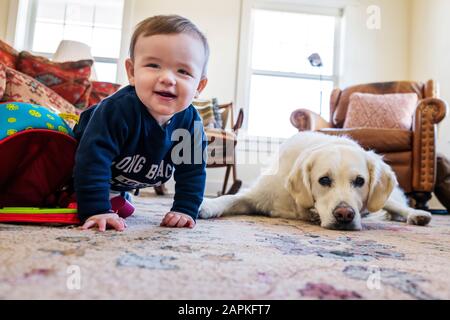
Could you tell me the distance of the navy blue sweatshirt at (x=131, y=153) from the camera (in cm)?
86

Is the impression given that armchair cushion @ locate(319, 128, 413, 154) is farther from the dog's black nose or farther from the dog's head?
the dog's black nose

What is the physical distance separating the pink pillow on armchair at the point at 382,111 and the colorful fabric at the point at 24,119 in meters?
2.91

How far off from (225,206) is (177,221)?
0.46m

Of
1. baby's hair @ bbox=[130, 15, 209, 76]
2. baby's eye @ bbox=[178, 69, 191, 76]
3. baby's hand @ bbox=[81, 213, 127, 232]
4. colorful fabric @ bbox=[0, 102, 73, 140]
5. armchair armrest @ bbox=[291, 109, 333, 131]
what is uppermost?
armchair armrest @ bbox=[291, 109, 333, 131]

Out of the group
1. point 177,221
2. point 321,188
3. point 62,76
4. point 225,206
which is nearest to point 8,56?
point 62,76

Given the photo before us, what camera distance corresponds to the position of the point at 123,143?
957 millimetres

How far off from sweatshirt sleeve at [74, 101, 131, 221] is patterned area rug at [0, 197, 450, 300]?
78 millimetres

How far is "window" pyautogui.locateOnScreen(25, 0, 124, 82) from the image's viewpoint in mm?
4320

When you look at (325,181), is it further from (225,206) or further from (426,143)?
(426,143)

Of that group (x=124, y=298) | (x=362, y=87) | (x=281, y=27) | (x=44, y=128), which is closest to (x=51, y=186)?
(x=44, y=128)

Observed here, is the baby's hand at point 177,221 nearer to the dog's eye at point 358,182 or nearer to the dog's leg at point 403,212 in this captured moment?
the dog's eye at point 358,182

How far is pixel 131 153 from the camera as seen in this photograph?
100 cm

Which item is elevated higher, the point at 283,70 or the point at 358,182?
the point at 283,70

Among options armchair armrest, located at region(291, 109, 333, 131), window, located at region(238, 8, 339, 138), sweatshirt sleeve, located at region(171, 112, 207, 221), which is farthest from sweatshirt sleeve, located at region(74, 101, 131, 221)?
window, located at region(238, 8, 339, 138)
